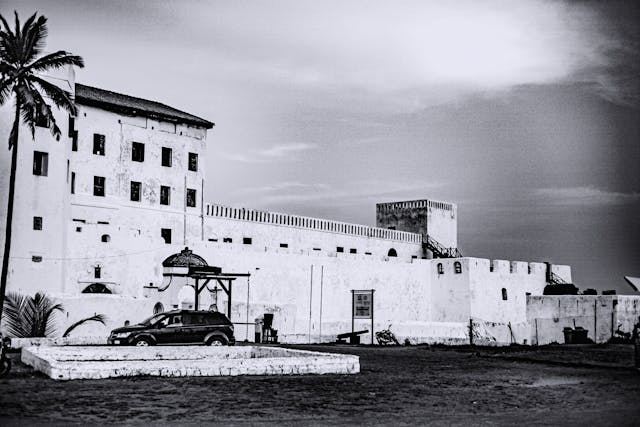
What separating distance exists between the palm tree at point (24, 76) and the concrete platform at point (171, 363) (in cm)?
1133

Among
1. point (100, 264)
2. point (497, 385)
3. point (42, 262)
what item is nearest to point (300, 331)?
point (100, 264)

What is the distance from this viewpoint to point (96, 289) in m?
30.7

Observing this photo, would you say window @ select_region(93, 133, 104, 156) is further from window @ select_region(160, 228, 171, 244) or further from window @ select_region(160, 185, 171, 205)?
window @ select_region(160, 228, 171, 244)

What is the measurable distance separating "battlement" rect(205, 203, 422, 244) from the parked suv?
1922cm

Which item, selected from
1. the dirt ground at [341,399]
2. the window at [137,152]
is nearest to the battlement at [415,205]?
the window at [137,152]

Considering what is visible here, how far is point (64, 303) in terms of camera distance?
87.2 feet

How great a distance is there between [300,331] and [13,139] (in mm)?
14080

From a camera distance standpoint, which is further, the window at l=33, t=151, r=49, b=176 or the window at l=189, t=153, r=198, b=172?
the window at l=189, t=153, r=198, b=172

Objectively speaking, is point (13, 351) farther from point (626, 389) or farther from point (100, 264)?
point (626, 389)

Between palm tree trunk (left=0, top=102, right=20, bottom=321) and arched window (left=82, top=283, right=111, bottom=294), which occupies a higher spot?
palm tree trunk (left=0, top=102, right=20, bottom=321)

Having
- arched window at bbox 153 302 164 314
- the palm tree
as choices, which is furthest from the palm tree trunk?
arched window at bbox 153 302 164 314

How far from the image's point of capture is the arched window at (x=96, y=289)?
1196 inches

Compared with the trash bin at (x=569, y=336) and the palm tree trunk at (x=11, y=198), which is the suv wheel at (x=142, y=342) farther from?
the trash bin at (x=569, y=336)

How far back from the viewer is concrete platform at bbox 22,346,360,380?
39.7ft
